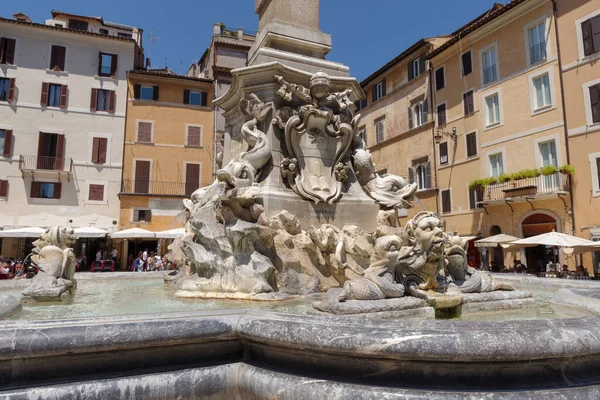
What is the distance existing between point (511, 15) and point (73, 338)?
2830 centimetres

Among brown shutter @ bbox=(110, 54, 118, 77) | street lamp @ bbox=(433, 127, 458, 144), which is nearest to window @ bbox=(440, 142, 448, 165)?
street lamp @ bbox=(433, 127, 458, 144)

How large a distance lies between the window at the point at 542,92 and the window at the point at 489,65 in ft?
9.51

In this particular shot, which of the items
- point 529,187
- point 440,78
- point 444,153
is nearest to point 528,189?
point 529,187

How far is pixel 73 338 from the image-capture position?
263 centimetres

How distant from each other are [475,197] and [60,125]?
27.8 m

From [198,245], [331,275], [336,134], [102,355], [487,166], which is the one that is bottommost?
[102,355]

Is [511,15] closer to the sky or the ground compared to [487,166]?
closer to the sky

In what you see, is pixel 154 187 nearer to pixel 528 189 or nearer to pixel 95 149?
Result: pixel 95 149

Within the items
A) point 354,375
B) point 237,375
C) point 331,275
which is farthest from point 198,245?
point 354,375

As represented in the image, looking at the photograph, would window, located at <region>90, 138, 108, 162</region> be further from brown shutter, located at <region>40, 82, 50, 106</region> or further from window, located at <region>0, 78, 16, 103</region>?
window, located at <region>0, 78, 16, 103</region>

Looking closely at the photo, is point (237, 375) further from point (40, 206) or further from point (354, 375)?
point (40, 206)

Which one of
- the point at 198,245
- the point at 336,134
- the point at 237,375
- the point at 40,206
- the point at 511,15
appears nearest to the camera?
the point at 237,375

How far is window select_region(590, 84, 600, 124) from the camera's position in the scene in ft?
67.9

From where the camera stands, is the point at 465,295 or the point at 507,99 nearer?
the point at 465,295
